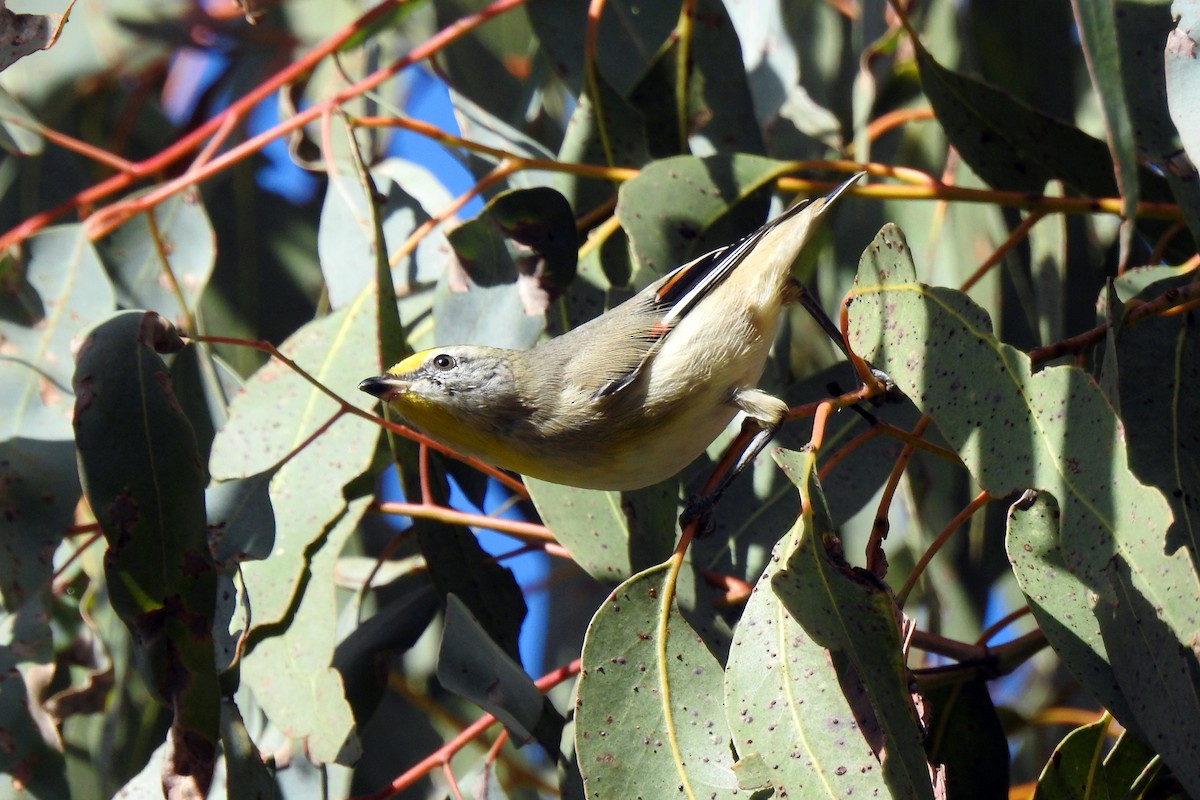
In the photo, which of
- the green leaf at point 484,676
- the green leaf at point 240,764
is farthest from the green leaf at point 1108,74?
the green leaf at point 240,764

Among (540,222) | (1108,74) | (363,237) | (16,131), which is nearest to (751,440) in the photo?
(540,222)

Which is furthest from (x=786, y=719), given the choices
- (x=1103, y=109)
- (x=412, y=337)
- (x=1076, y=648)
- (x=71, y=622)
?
(x=71, y=622)

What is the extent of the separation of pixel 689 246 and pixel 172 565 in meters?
1.18

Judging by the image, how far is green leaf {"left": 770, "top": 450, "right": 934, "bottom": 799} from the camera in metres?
1.59

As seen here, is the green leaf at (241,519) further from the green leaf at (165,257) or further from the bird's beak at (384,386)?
the green leaf at (165,257)

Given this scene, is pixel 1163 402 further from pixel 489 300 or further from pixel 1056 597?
pixel 489 300

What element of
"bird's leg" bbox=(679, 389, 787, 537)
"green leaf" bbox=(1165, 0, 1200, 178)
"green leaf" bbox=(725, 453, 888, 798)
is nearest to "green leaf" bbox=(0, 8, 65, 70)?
"bird's leg" bbox=(679, 389, 787, 537)

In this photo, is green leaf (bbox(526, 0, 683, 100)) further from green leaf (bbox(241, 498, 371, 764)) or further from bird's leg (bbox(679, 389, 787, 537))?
green leaf (bbox(241, 498, 371, 764))

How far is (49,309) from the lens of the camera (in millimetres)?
2676

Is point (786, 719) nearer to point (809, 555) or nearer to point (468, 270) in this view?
point (809, 555)

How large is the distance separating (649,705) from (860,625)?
0.38m

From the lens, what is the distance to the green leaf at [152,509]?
205 centimetres

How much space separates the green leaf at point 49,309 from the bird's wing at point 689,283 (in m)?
1.20

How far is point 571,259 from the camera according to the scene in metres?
2.48
